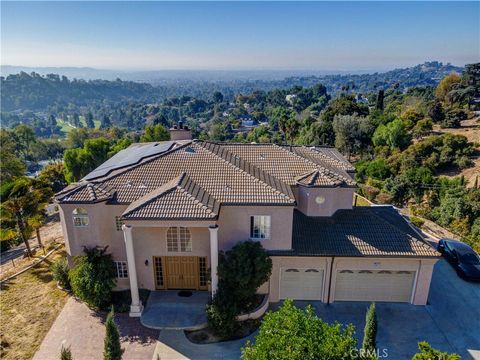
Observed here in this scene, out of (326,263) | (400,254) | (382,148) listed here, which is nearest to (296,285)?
(326,263)

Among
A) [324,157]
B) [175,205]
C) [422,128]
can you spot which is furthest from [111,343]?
[422,128]

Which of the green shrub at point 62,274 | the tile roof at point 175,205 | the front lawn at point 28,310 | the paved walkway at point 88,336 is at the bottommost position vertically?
the front lawn at point 28,310

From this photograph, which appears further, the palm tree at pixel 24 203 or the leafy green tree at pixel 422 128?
the leafy green tree at pixel 422 128

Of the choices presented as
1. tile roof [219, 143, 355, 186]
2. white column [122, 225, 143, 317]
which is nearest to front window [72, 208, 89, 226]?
white column [122, 225, 143, 317]

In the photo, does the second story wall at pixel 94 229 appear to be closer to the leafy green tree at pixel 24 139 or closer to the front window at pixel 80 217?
the front window at pixel 80 217

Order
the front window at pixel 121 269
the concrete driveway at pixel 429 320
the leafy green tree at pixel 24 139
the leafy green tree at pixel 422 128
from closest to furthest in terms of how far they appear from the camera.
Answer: the concrete driveway at pixel 429 320, the front window at pixel 121 269, the leafy green tree at pixel 422 128, the leafy green tree at pixel 24 139

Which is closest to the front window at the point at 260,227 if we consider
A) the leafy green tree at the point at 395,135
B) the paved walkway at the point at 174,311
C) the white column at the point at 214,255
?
the white column at the point at 214,255

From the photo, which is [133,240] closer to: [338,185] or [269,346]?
[269,346]
